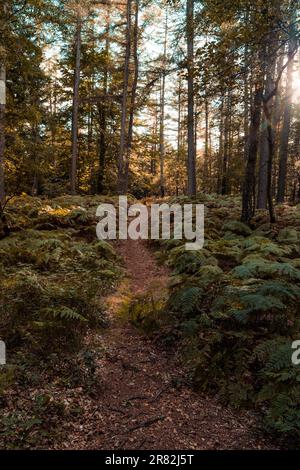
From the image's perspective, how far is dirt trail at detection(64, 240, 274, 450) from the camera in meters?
3.87

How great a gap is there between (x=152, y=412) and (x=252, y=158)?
8.27 m

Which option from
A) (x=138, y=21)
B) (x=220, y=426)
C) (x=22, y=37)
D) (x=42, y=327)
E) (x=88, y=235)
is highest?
(x=138, y=21)

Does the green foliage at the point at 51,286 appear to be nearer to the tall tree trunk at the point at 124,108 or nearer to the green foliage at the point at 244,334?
the green foliage at the point at 244,334

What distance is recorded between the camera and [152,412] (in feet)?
14.1

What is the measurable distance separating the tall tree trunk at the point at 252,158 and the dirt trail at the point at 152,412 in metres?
6.61

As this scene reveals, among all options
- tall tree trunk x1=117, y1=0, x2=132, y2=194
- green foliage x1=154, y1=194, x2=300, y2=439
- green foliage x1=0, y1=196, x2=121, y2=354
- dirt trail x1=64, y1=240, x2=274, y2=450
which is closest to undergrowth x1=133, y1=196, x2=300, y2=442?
green foliage x1=154, y1=194, x2=300, y2=439

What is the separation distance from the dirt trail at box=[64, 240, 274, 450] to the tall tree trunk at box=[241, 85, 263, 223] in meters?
6.61

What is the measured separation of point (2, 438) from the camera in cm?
364

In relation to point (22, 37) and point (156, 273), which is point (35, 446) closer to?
point (156, 273)

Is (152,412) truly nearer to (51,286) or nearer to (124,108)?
(51,286)

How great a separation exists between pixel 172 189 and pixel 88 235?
98.8 feet

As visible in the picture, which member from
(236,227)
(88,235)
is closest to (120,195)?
(88,235)

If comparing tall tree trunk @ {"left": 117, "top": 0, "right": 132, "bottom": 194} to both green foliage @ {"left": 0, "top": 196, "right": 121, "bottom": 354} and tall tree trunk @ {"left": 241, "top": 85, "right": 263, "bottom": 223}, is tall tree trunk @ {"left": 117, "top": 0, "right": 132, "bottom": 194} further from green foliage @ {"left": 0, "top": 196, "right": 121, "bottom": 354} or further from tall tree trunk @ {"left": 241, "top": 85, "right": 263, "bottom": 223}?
tall tree trunk @ {"left": 241, "top": 85, "right": 263, "bottom": 223}

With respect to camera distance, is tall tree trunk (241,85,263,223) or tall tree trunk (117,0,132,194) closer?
tall tree trunk (241,85,263,223)
